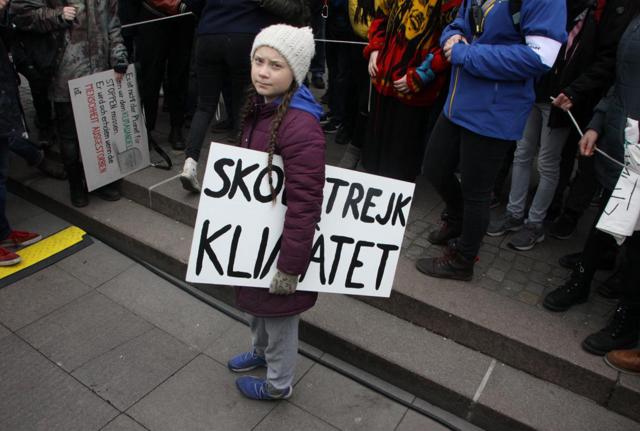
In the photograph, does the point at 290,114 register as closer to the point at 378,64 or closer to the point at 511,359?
the point at 378,64

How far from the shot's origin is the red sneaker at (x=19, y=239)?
3535mm

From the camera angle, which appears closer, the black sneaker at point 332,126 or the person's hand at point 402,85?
the person's hand at point 402,85

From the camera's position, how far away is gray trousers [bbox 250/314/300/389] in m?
2.18

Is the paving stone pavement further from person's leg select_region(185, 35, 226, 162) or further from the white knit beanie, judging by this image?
the white knit beanie

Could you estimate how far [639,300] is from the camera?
2314mm

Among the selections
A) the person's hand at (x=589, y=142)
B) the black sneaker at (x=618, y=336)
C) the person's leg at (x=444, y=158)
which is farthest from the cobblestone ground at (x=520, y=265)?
the person's hand at (x=589, y=142)

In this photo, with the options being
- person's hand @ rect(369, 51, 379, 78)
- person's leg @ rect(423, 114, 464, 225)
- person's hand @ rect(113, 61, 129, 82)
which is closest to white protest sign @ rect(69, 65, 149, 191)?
person's hand @ rect(113, 61, 129, 82)

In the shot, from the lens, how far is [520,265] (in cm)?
303

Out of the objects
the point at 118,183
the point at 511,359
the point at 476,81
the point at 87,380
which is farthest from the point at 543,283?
the point at 118,183

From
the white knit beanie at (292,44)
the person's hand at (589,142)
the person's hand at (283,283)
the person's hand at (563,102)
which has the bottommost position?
the person's hand at (283,283)

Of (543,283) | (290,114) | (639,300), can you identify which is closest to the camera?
(290,114)

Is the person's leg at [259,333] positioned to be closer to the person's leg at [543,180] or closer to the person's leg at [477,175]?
the person's leg at [477,175]

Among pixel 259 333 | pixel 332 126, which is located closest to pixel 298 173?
pixel 259 333

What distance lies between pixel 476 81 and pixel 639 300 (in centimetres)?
122
